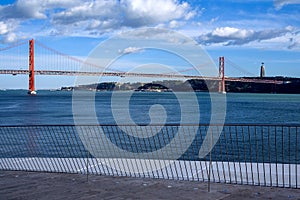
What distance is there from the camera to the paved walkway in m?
4.83

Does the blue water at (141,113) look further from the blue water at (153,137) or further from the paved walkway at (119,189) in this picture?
the paved walkway at (119,189)

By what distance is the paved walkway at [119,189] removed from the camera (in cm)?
483

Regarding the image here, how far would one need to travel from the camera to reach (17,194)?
16.3ft

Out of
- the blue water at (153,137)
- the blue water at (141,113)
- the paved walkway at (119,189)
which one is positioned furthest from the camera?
the blue water at (141,113)

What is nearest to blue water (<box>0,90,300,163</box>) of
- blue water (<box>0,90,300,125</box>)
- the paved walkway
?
blue water (<box>0,90,300,125</box>)

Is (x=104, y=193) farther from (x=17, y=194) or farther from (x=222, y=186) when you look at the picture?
(x=222, y=186)

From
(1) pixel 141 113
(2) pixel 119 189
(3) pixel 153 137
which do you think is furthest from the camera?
(1) pixel 141 113

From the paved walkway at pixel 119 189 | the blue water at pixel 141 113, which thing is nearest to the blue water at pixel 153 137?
the blue water at pixel 141 113

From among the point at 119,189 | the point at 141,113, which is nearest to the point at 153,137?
the point at 119,189

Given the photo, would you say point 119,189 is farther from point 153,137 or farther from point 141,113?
point 141,113

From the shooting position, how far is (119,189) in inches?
203

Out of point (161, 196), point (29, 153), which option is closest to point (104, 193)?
point (161, 196)

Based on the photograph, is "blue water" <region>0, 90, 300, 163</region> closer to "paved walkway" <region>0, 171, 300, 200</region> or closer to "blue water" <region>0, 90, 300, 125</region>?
"blue water" <region>0, 90, 300, 125</region>

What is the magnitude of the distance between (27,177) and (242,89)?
243 ft
